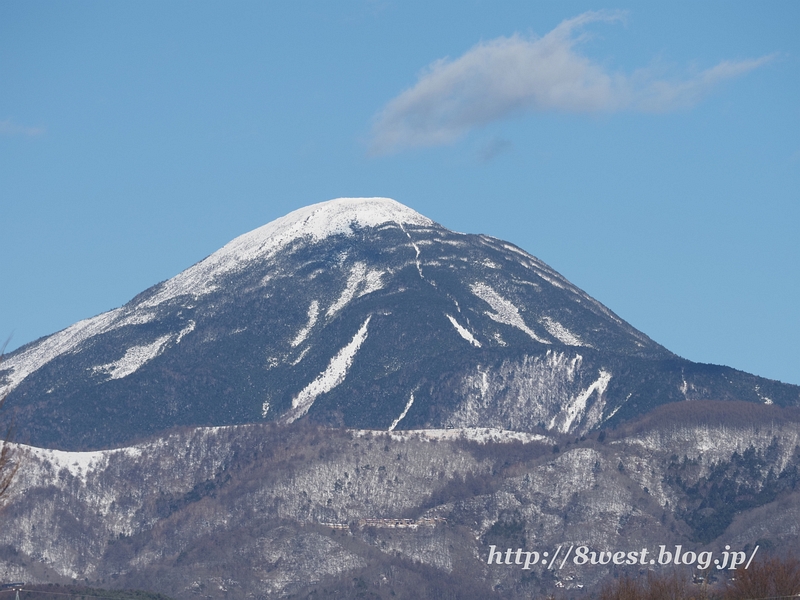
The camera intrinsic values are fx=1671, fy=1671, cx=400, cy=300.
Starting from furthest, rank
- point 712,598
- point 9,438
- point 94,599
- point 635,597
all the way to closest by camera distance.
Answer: point 94,599 < point 712,598 < point 635,597 < point 9,438

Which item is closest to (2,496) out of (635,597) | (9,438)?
(9,438)

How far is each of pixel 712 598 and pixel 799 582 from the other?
76.7 ft

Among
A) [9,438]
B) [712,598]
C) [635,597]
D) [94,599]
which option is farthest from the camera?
[94,599]

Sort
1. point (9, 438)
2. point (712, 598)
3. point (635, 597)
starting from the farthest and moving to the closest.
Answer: point (712, 598) < point (635, 597) < point (9, 438)

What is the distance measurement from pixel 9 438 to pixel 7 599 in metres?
130

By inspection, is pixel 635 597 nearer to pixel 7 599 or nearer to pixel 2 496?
pixel 2 496

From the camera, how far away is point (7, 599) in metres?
200

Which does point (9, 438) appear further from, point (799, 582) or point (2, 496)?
point (799, 582)

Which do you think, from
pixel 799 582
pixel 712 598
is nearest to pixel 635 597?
pixel 799 582

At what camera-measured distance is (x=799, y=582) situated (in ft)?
432

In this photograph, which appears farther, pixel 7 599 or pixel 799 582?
pixel 7 599

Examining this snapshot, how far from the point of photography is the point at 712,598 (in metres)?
154

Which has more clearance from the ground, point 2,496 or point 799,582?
point 2,496

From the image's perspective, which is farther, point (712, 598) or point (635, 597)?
Result: point (712, 598)
